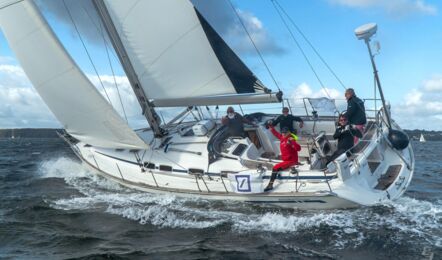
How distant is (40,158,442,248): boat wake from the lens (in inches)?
301

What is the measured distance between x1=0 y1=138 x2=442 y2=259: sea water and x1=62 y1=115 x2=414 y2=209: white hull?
26 centimetres

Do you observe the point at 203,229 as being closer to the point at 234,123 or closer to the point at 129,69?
the point at 234,123

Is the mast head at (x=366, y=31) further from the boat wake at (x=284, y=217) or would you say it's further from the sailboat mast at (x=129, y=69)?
the sailboat mast at (x=129, y=69)

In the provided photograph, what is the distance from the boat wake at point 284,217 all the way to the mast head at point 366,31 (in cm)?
401

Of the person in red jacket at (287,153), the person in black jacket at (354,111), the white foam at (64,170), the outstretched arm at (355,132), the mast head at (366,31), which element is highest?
the mast head at (366,31)

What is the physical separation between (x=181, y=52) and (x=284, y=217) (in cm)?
500

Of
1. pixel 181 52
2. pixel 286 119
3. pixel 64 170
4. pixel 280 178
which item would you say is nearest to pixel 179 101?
pixel 181 52

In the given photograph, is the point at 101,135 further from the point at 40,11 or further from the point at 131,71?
the point at 40,11

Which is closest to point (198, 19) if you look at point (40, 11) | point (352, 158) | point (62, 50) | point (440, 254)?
point (62, 50)

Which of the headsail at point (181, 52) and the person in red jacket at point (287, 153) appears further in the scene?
the headsail at point (181, 52)

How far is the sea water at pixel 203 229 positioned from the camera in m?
6.98

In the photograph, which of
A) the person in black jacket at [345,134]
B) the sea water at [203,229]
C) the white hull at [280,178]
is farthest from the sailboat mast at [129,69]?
the person in black jacket at [345,134]

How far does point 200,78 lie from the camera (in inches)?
427

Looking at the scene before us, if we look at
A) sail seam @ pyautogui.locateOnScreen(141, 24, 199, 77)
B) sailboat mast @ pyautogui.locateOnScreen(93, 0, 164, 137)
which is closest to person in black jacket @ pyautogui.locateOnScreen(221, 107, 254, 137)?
sailboat mast @ pyautogui.locateOnScreen(93, 0, 164, 137)
